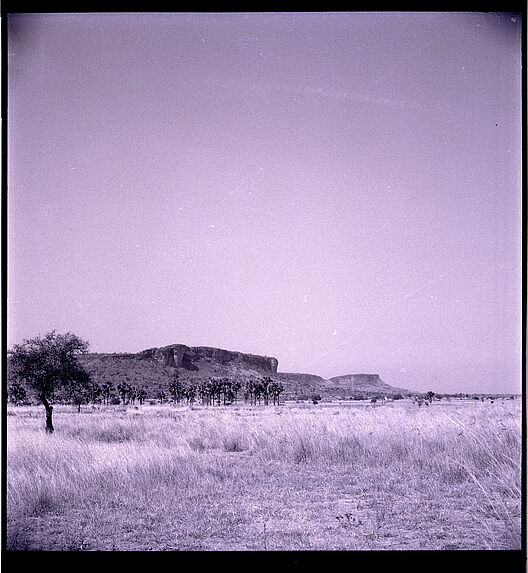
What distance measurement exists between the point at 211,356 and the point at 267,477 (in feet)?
2.45

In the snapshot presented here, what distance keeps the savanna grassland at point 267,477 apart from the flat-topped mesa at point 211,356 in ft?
1.23

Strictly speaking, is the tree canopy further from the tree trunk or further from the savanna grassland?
the savanna grassland

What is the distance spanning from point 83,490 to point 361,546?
4.94 ft

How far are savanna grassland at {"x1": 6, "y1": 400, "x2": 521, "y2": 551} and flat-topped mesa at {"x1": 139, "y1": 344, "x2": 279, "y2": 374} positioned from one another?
1.23ft

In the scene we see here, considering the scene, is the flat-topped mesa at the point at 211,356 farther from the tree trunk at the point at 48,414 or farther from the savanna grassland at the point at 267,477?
the tree trunk at the point at 48,414

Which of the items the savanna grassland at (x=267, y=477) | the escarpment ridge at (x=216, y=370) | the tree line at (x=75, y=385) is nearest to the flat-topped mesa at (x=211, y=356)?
the escarpment ridge at (x=216, y=370)

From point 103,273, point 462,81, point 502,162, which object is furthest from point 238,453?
point 462,81

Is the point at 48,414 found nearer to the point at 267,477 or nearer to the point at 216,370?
the point at 216,370

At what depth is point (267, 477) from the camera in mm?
3604

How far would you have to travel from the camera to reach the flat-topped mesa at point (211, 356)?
3574 mm

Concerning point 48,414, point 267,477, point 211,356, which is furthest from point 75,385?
point 267,477

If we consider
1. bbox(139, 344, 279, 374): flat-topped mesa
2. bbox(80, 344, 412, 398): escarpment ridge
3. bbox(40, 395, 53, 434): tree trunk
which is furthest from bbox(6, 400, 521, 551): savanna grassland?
bbox(139, 344, 279, 374): flat-topped mesa

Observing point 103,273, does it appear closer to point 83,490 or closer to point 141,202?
point 141,202

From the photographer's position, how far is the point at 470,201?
3492mm
